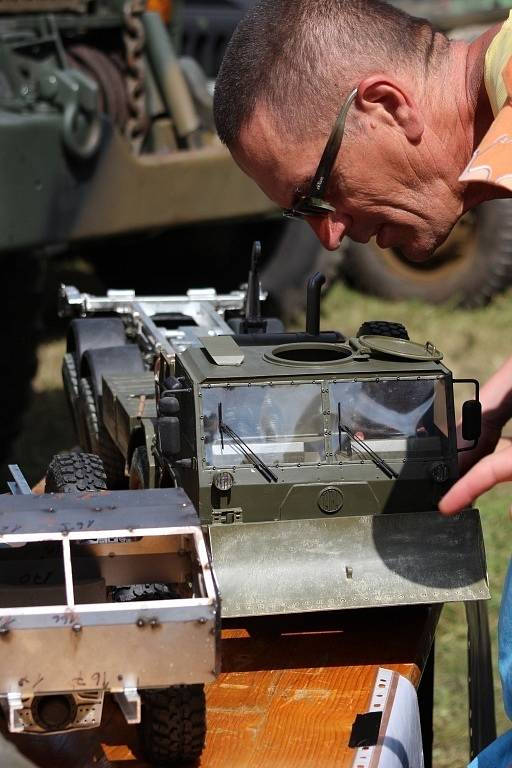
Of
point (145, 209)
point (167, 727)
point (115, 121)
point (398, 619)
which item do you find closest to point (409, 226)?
point (167, 727)

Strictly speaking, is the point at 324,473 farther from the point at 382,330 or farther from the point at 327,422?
the point at 382,330

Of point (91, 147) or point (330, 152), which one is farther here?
point (91, 147)

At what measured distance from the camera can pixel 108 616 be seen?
2170 millimetres

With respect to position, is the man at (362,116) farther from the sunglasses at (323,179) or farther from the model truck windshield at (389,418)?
the model truck windshield at (389,418)

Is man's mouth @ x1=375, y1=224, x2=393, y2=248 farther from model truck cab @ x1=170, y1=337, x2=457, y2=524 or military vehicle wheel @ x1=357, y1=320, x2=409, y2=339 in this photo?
military vehicle wheel @ x1=357, y1=320, x2=409, y2=339

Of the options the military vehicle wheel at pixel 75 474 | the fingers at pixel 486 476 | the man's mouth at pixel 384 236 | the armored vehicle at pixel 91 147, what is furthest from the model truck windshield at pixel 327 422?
the armored vehicle at pixel 91 147

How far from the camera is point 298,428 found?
10.2ft

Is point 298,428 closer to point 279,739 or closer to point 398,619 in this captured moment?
point 398,619

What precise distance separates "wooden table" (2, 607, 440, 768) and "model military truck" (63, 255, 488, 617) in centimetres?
18

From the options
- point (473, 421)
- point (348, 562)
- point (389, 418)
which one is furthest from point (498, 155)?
point (389, 418)

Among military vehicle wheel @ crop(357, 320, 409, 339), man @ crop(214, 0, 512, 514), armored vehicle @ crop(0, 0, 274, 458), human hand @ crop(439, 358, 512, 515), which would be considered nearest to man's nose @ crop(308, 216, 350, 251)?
man @ crop(214, 0, 512, 514)

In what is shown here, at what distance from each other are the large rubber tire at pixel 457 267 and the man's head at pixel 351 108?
6859mm

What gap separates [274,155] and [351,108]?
0.14 metres

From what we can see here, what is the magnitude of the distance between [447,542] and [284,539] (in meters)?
0.38
